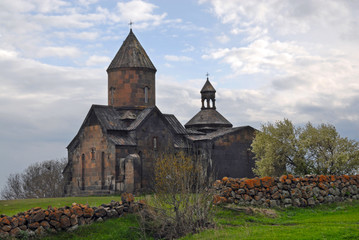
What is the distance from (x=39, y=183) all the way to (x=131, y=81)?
1980cm

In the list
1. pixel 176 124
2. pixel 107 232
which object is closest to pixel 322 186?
pixel 107 232

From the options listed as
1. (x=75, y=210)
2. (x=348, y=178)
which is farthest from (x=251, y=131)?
(x=75, y=210)

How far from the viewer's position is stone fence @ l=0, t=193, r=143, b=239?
15.9 metres

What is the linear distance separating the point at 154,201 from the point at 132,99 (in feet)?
66.7

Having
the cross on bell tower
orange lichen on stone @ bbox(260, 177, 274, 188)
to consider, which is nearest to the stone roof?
the cross on bell tower

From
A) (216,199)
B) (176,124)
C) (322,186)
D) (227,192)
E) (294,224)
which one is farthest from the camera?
(176,124)

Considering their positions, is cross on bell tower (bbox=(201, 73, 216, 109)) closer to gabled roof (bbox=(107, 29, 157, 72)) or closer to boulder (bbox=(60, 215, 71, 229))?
gabled roof (bbox=(107, 29, 157, 72))

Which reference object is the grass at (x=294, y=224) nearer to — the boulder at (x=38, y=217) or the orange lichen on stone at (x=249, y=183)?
the orange lichen on stone at (x=249, y=183)

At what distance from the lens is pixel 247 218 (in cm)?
1873

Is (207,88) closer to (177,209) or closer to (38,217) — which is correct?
(177,209)

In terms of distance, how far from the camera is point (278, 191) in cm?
2128

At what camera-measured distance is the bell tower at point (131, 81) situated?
3775 cm

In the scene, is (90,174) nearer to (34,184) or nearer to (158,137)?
(158,137)

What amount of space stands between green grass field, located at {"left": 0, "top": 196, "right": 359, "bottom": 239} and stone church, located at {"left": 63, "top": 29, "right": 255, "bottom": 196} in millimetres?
11338
